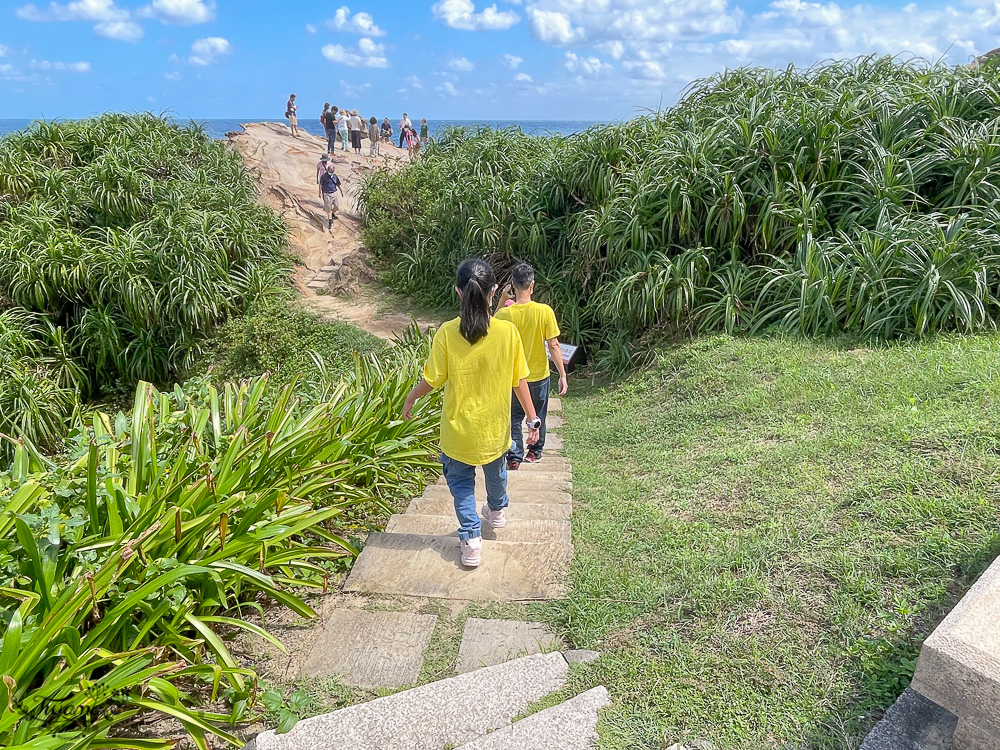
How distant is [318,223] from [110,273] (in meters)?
4.21

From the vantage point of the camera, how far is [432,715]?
2021mm

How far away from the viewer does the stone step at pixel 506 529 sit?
10.2ft

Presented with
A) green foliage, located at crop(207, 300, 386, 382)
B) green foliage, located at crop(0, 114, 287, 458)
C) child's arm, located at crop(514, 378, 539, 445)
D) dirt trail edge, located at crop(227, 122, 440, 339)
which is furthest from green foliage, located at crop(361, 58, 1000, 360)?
green foliage, located at crop(0, 114, 287, 458)

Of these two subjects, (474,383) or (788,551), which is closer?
(788,551)

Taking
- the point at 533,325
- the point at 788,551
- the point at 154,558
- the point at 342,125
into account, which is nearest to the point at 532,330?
the point at 533,325

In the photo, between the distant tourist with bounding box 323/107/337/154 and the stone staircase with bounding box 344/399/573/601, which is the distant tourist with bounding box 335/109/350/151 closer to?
the distant tourist with bounding box 323/107/337/154

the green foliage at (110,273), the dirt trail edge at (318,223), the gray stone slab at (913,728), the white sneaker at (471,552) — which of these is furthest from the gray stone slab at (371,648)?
the dirt trail edge at (318,223)

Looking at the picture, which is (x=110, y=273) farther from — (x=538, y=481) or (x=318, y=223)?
(x=538, y=481)

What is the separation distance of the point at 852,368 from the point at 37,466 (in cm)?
452

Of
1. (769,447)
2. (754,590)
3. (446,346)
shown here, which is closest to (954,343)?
(769,447)

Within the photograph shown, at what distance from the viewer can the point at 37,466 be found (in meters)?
2.97

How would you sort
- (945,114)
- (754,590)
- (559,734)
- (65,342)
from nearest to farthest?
1. (559,734)
2. (754,590)
3. (945,114)
4. (65,342)

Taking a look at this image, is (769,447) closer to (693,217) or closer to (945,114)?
(693,217)

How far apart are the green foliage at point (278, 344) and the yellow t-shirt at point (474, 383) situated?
5.39 meters
